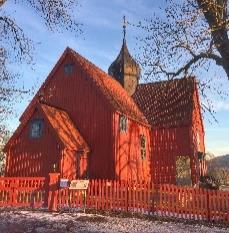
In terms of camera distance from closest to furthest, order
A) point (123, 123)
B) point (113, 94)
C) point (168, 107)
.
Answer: point (123, 123) < point (113, 94) < point (168, 107)

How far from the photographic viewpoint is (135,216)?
42.4ft

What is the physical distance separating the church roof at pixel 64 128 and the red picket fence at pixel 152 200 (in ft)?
16.7

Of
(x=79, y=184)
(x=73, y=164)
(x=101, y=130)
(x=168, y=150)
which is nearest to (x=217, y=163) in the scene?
(x=168, y=150)

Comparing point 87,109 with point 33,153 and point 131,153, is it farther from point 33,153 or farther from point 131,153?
point 33,153

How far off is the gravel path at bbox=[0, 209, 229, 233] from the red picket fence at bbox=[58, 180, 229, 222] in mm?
1257

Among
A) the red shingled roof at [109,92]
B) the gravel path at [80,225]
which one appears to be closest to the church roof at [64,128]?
the red shingled roof at [109,92]

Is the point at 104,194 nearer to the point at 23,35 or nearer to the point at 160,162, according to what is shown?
the point at 23,35

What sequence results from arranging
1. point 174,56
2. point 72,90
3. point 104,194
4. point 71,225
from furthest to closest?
point 72,90 → point 104,194 → point 174,56 → point 71,225

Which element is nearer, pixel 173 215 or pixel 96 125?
pixel 173 215

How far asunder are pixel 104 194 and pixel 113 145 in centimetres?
675

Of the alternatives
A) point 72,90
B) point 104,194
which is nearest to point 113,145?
point 72,90

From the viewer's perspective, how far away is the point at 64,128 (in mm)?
20531

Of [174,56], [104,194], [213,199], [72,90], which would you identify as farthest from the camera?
[72,90]

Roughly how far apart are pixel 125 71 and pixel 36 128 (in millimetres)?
12532
